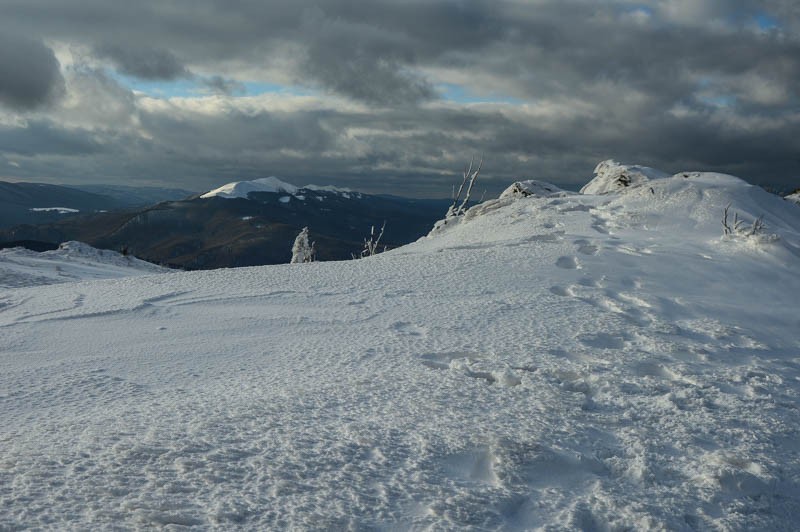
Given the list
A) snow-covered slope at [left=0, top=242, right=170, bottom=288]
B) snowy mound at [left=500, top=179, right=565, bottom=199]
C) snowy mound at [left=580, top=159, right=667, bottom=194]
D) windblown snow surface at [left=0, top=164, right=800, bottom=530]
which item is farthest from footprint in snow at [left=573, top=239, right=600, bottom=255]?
snow-covered slope at [left=0, top=242, right=170, bottom=288]

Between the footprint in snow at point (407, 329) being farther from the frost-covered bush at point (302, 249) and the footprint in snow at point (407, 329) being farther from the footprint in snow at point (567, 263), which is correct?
the frost-covered bush at point (302, 249)

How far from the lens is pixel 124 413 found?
15.1ft

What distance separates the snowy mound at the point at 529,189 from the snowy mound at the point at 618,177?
1.60m

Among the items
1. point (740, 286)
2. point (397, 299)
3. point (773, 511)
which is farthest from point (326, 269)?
point (773, 511)

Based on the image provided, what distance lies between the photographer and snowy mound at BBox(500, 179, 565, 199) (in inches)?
819

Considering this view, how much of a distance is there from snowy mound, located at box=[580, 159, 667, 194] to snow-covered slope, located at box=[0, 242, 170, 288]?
21363mm

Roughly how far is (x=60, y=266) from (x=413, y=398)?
2738 cm

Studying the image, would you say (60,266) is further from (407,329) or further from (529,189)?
(407,329)

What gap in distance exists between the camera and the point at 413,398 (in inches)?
196

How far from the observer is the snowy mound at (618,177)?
19.9 metres

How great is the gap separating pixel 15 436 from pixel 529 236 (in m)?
10.8

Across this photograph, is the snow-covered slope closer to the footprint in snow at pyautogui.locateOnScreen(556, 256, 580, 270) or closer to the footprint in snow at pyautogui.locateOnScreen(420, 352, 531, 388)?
the footprint in snow at pyautogui.locateOnScreen(556, 256, 580, 270)

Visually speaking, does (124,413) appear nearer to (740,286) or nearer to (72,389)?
(72,389)

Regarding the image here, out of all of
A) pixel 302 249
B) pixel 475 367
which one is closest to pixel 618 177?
pixel 475 367
